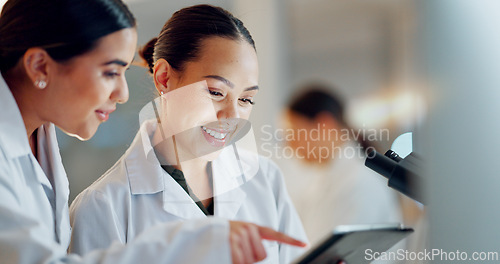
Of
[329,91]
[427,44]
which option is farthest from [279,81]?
[427,44]

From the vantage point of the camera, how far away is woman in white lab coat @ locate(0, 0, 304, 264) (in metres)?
0.64

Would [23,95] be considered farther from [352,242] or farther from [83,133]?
[352,242]

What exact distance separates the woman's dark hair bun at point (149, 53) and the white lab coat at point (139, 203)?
106 mm

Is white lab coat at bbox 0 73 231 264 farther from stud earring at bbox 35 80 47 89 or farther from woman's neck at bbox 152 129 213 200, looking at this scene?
woman's neck at bbox 152 129 213 200

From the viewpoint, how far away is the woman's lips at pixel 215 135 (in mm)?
→ 798

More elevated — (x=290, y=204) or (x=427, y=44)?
(x=427, y=44)

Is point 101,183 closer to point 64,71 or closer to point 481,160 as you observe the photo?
point 64,71

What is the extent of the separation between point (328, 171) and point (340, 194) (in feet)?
0.16

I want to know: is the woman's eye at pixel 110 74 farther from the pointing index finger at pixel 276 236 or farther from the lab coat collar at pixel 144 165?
the pointing index finger at pixel 276 236

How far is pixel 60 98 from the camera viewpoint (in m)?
0.73

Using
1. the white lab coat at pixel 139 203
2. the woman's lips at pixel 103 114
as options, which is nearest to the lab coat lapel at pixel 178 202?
the white lab coat at pixel 139 203

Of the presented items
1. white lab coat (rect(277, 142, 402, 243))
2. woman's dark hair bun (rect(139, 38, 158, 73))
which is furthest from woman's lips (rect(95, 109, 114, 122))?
white lab coat (rect(277, 142, 402, 243))

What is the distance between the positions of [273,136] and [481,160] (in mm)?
341

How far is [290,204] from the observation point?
0.95 m
